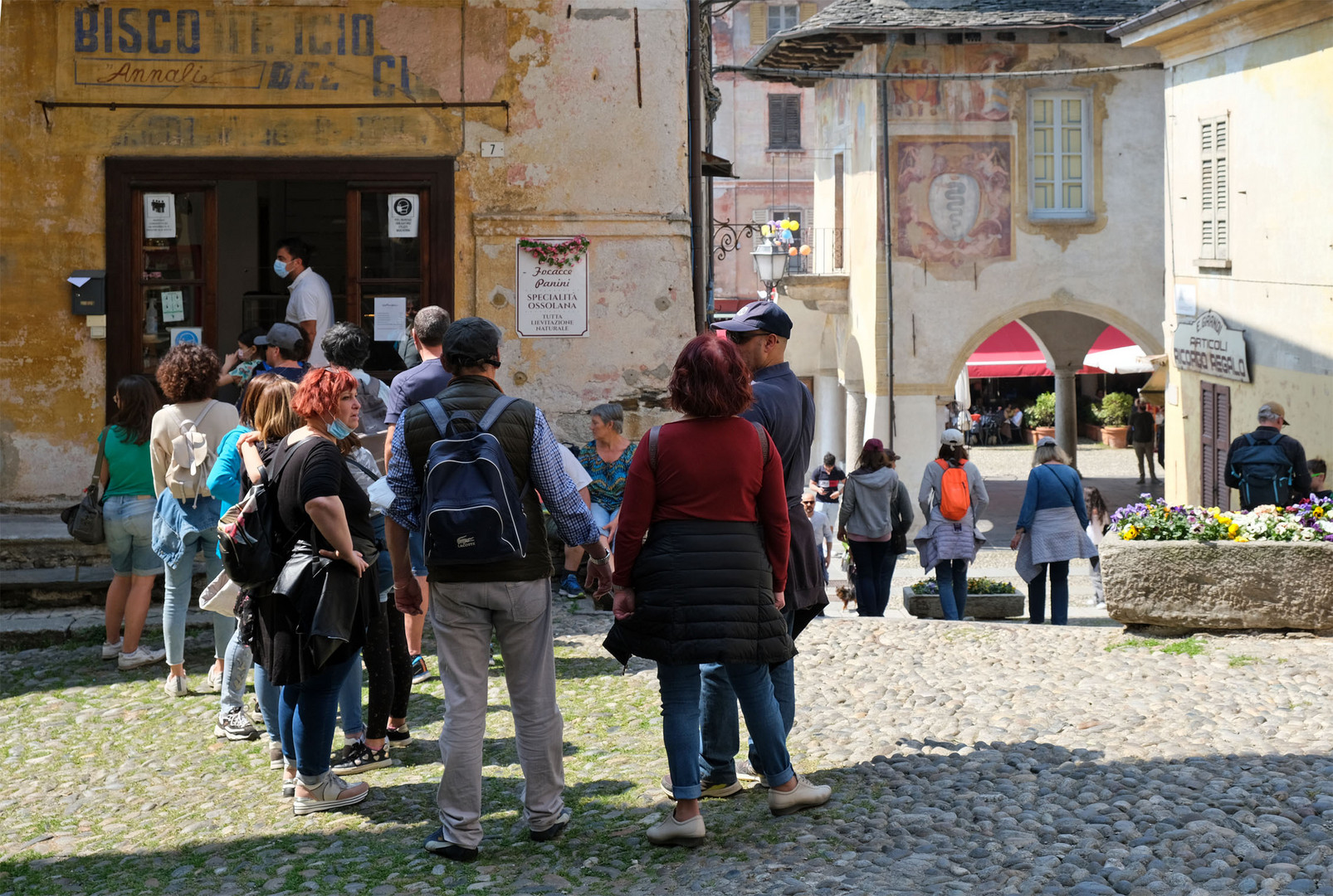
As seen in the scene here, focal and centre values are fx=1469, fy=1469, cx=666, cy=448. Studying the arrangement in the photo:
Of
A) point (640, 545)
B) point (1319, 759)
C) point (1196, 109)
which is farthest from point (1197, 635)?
point (1196, 109)

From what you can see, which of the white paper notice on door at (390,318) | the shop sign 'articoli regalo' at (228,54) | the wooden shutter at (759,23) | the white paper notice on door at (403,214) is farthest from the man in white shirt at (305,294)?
the wooden shutter at (759,23)

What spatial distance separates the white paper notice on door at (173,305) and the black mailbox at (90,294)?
39cm

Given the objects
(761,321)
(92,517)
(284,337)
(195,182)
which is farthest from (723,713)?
(195,182)

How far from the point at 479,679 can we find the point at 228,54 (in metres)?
Result: 6.28

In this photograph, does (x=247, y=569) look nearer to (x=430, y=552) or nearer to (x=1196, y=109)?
(x=430, y=552)

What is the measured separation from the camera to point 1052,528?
11039 mm

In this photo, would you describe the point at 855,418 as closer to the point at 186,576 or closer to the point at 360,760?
the point at 186,576

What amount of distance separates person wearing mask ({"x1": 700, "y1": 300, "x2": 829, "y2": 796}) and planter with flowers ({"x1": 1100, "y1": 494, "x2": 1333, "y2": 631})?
391 cm

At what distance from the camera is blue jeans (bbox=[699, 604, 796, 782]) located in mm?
5156

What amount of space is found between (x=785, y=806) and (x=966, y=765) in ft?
3.32

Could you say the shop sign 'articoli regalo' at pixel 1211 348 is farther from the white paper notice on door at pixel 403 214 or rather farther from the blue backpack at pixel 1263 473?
the white paper notice on door at pixel 403 214

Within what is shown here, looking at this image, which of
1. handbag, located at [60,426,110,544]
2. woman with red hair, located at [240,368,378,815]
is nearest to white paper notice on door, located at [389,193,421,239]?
handbag, located at [60,426,110,544]

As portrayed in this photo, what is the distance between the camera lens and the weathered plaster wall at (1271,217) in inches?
622

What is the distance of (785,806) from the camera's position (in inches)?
195
